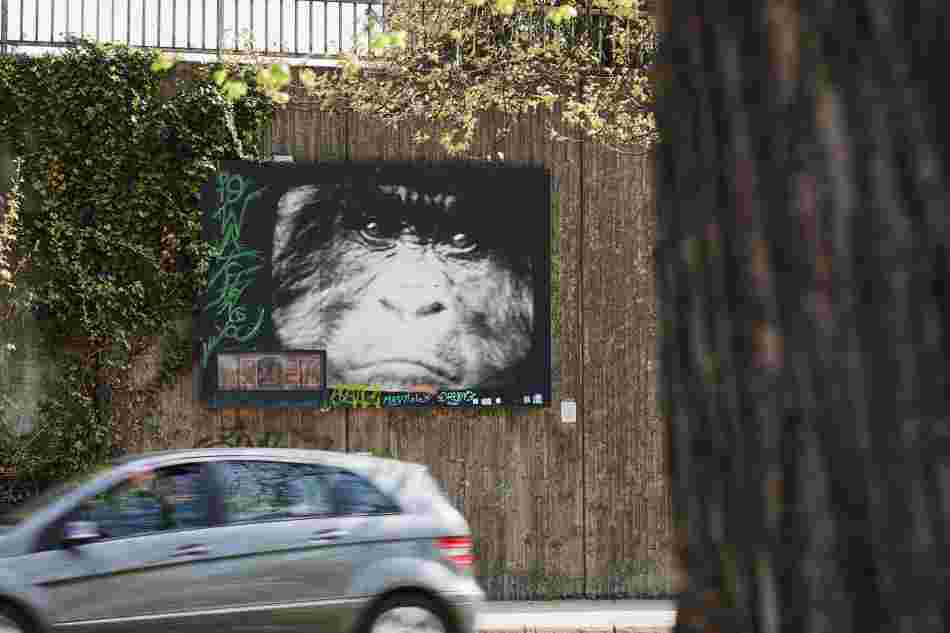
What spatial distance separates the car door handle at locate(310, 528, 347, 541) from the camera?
34.3 feet

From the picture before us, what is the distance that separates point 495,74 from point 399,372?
3.25m

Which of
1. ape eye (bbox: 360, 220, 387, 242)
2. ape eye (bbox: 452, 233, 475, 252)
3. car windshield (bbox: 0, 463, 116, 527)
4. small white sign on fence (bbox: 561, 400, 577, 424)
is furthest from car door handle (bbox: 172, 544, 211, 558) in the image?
small white sign on fence (bbox: 561, 400, 577, 424)

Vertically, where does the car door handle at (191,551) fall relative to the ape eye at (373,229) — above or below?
below

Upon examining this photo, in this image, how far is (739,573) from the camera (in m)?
3.14

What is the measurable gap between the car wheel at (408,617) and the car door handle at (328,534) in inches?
20.2

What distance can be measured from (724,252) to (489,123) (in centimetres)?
1446

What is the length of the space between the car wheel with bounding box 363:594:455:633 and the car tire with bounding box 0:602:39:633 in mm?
2047

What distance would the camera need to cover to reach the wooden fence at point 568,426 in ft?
56.7

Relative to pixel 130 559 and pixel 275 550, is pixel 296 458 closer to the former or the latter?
pixel 275 550

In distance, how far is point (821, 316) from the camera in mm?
2930

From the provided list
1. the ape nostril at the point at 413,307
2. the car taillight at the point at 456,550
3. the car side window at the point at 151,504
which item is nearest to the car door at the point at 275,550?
the car side window at the point at 151,504

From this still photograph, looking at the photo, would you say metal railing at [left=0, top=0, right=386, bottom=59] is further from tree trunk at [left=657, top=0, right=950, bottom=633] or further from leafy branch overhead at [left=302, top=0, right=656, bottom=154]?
tree trunk at [left=657, top=0, right=950, bottom=633]

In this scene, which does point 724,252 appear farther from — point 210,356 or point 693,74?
point 210,356

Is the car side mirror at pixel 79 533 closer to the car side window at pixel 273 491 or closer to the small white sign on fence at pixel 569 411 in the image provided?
the car side window at pixel 273 491
